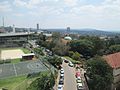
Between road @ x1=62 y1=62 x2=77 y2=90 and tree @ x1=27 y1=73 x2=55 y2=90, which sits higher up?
tree @ x1=27 y1=73 x2=55 y2=90

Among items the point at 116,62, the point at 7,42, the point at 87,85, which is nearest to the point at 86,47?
the point at 116,62

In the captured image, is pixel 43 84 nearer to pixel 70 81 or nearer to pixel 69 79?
pixel 70 81

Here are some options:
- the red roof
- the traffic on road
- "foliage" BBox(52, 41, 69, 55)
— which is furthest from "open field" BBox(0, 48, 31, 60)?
the red roof

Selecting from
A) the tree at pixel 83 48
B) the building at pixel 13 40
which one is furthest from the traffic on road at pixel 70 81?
the building at pixel 13 40

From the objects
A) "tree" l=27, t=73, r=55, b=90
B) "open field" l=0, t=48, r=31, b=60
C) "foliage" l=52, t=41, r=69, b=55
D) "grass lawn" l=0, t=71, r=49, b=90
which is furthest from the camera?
"open field" l=0, t=48, r=31, b=60

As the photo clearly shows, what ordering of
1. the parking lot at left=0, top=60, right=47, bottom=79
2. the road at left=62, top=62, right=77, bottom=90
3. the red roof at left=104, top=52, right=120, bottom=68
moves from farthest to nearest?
the parking lot at left=0, top=60, right=47, bottom=79, the red roof at left=104, top=52, right=120, bottom=68, the road at left=62, top=62, right=77, bottom=90

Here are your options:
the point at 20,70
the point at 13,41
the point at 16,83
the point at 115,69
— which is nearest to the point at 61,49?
the point at 20,70

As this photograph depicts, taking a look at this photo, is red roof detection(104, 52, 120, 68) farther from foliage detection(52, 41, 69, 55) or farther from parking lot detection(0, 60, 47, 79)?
foliage detection(52, 41, 69, 55)
